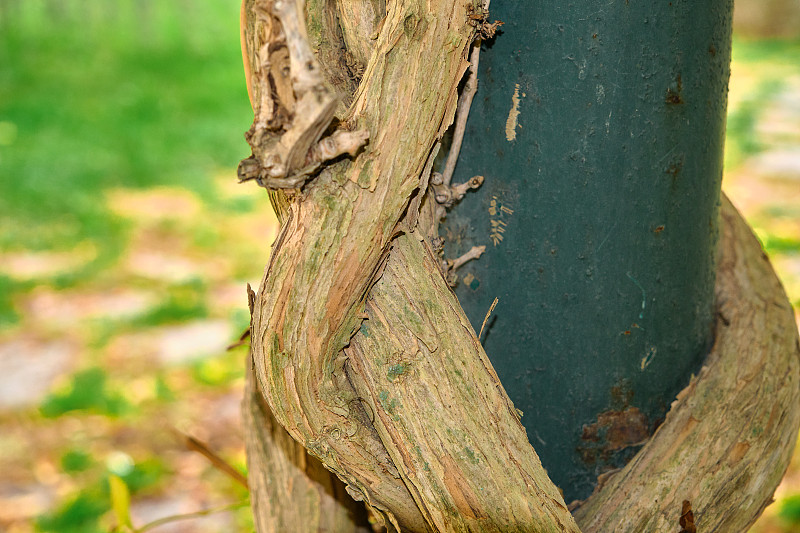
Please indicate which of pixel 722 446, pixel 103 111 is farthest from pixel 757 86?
pixel 722 446

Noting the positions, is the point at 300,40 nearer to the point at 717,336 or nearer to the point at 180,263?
the point at 717,336

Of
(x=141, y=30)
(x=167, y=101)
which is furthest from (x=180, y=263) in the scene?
(x=141, y=30)

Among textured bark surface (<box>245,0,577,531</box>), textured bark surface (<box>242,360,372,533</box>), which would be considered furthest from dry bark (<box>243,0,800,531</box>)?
textured bark surface (<box>242,360,372,533</box>)

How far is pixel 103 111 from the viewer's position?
4535 mm

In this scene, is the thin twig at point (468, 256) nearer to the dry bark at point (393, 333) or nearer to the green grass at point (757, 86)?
the dry bark at point (393, 333)

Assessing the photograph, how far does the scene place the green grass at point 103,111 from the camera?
10.9 feet

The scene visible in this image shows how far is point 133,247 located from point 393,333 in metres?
2.64

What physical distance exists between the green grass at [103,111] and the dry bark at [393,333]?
88.8 inches

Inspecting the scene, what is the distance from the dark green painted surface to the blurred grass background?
118 cm

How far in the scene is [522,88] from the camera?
2.15 feet

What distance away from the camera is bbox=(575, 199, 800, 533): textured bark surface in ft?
2.25

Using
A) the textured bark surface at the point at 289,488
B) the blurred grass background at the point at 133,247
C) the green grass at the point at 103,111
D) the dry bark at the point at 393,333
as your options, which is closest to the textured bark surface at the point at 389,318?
the dry bark at the point at 393,333

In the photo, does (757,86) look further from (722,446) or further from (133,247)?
(722,446)

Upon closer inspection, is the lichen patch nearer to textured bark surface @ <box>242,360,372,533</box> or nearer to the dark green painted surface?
the dark green painted surface
